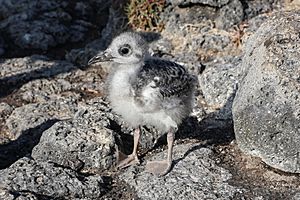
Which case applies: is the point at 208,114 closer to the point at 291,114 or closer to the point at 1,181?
the point at 291,114

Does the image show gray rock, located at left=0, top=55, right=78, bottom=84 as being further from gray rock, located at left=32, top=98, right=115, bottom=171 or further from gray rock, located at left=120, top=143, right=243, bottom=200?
gray rock, located at left=120, top=143, right=243, bottom=200

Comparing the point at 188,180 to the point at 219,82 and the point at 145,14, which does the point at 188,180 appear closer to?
the point at 219,82

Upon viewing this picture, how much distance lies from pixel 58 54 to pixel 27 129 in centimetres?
326

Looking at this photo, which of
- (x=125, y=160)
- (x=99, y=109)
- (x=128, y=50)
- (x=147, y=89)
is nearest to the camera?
(x=147, y=89)

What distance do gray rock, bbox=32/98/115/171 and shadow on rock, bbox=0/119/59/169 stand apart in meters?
0.71

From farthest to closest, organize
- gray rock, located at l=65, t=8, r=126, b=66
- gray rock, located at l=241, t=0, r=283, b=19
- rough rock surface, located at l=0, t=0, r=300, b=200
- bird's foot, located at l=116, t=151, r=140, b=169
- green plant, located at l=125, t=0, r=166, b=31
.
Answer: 1. gray rock, located at l=65, t=8, r=126, b=66
2. green plant, located at l=125, t=0, r=166, b=31
3. gray rock, located at l=241, t=0, r=283, b=19
4. bird's foot, located at l=116, t=151, r=140, b=169
5. rough rock surface, located at l=0, t=0, r=300, b=200

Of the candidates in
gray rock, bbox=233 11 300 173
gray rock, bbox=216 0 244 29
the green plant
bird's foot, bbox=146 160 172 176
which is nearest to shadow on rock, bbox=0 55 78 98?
the green plant

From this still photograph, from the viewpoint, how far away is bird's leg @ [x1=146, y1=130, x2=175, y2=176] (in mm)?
6593

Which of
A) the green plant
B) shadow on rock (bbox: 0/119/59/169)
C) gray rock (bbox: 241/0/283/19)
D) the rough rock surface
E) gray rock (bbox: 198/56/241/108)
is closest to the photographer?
the rough rock surface

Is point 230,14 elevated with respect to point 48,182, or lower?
lower

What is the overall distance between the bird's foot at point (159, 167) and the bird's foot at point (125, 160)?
29cm

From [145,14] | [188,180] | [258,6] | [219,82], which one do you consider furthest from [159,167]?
[258,6]

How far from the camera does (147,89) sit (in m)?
6.37

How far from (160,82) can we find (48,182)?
4.94 feet
